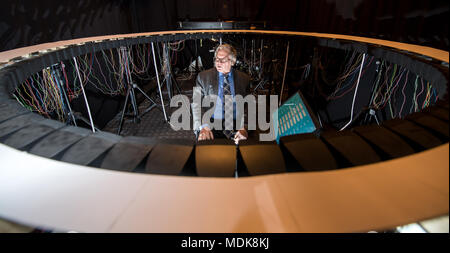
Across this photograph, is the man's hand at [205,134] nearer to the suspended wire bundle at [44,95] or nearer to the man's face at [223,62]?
the man's face at [223,62]

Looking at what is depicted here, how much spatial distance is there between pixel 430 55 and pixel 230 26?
2374 mm

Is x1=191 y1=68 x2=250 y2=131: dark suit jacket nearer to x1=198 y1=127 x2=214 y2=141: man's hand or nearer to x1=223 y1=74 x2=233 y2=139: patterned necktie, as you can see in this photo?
x1=223 y1=74 x2=233 y2=139: patterned necktie

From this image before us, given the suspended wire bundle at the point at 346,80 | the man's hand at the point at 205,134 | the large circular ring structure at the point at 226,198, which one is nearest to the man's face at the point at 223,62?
the man's hand at the point at 205,134

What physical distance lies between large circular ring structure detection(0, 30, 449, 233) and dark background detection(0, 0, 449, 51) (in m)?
1.68

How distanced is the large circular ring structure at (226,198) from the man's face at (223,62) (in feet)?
4.66

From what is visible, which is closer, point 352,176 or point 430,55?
point 352,176

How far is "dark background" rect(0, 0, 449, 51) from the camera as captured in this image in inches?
65.5

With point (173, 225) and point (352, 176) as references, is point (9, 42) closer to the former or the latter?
point (173, 225)

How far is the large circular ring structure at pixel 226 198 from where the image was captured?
347 mm

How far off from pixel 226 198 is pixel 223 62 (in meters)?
1.49

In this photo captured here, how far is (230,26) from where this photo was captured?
3.13 metres

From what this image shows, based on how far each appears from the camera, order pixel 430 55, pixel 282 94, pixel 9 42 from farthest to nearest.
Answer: pixel 282 94 → pixel 9 42 → pixel 430 55

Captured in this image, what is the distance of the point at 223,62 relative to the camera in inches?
68.6
